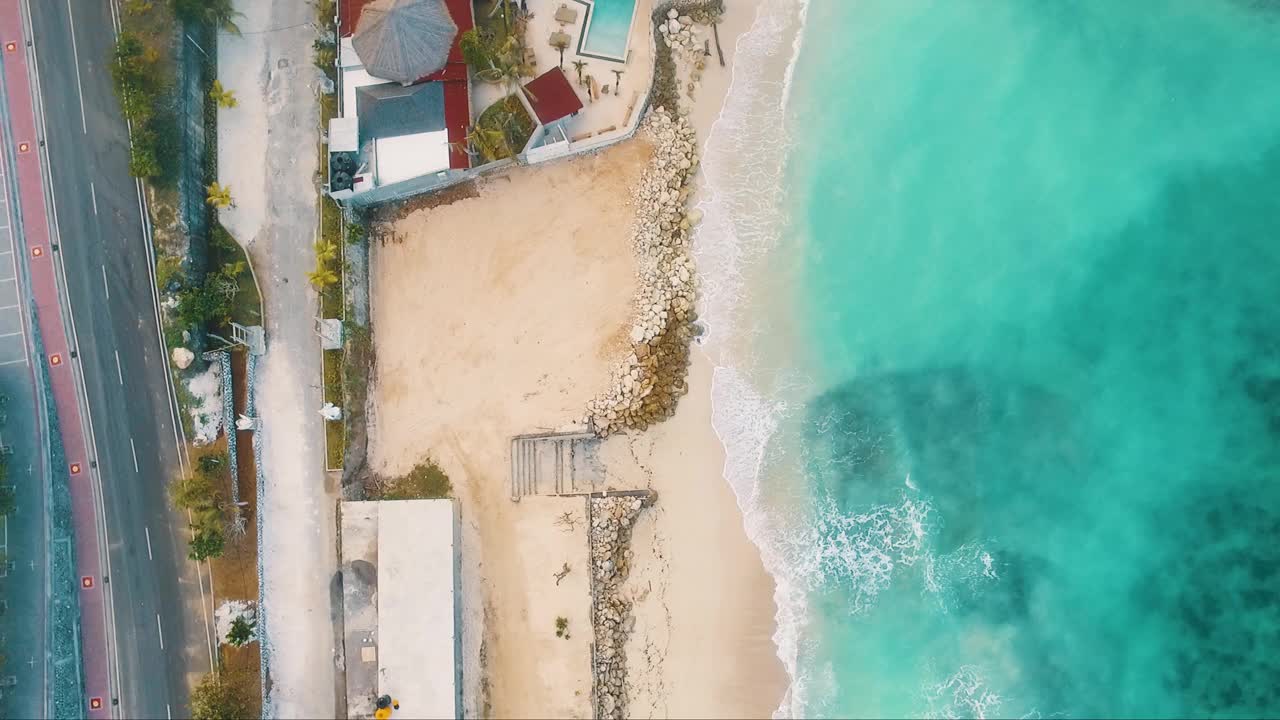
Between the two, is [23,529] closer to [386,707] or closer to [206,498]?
[206,498]

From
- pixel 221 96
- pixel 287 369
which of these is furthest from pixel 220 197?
pixel 287 369

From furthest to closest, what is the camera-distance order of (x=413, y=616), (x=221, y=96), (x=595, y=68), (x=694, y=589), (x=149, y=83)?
1. (x=595, y=68)
2. (x=694, y=589)
3. (x=413, y=616)
4. (x=221, y=96)
5. (x=149, y=83)

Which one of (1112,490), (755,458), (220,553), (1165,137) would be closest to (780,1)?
(1165,137)

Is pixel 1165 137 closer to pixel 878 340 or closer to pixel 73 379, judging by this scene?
pixel 878 340

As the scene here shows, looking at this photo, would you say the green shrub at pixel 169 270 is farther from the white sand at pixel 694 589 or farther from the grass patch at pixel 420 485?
the white sand at pixel 694 589

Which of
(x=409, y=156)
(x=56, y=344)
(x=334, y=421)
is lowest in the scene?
(x=334, y=421)

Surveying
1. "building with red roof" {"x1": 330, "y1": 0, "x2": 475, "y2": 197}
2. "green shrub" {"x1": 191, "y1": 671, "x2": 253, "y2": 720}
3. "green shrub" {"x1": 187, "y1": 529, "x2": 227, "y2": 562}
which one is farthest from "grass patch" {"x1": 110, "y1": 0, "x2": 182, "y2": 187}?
"green shrub" {"x1": 191, "y1": 671, "x2": 253, "y2": 720}
